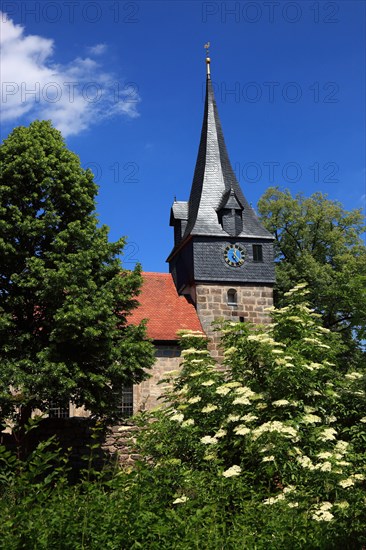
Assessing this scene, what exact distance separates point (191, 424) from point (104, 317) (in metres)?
5.15

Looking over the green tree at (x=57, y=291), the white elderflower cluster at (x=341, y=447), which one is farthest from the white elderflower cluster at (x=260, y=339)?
the green tree at (x=57, y=291)

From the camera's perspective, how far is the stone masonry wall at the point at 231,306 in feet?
90.3

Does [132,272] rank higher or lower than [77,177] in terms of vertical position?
lower

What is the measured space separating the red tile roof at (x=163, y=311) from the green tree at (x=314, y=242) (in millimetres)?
5861

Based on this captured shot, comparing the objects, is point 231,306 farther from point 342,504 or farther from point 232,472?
point 342,504

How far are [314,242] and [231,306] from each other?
800 cm

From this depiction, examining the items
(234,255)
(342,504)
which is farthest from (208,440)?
(234,255)

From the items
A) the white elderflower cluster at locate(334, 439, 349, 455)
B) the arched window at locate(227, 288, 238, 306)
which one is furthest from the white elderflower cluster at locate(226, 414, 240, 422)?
the arched window at locate(227, 288, 238, 306)

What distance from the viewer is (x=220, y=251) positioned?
28.6m

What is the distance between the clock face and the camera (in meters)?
28.6

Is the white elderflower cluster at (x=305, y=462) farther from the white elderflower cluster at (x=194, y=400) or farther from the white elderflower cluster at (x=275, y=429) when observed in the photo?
the white elderflower cluster at (x=194, y=400)

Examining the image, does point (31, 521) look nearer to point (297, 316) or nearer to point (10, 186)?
point (297, 316)

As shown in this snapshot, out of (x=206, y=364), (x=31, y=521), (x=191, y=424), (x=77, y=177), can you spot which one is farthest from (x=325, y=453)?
(x=77, y=177)

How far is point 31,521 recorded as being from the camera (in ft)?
17.3
